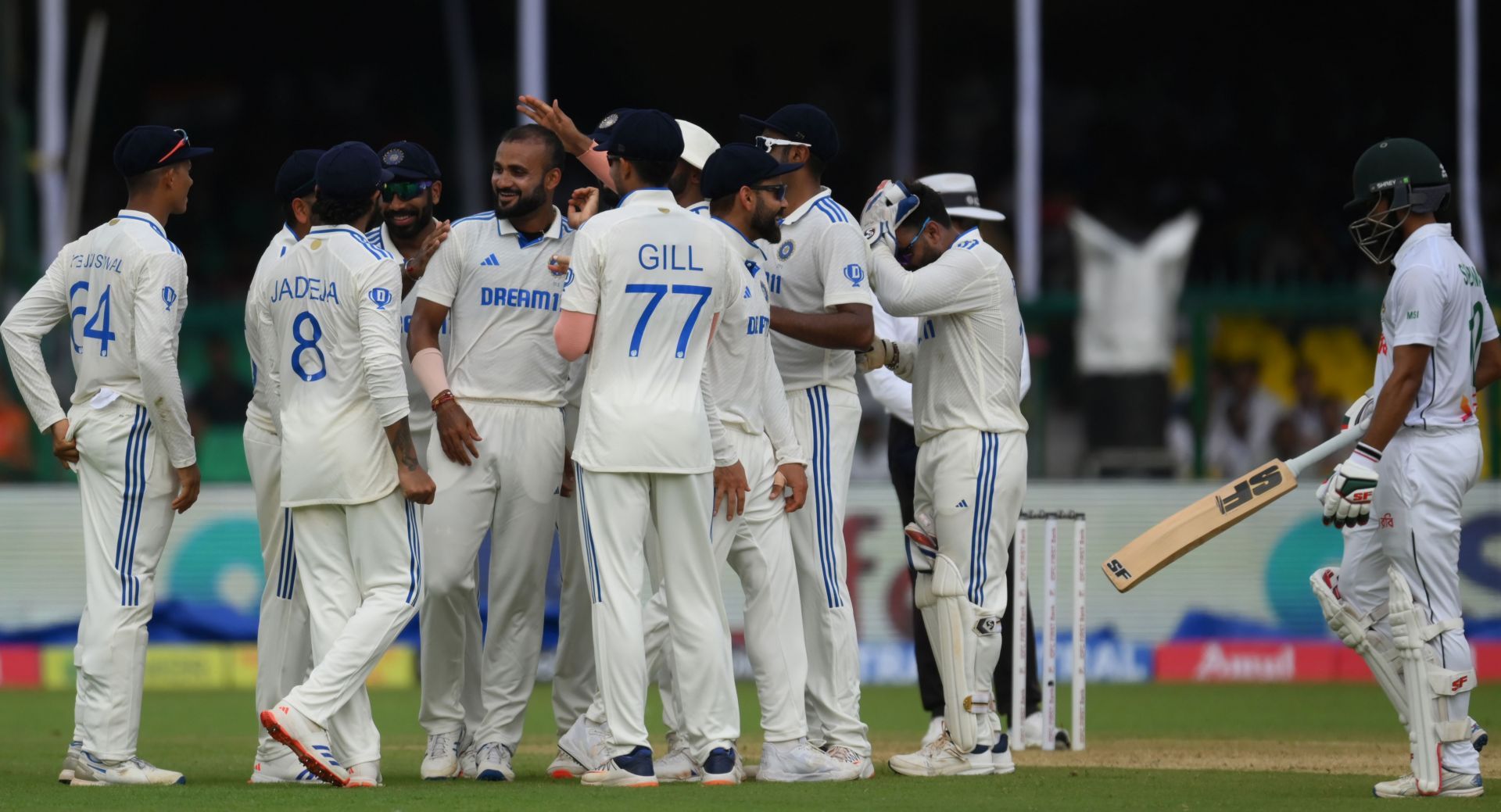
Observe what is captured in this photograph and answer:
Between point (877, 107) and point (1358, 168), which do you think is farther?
point (877, 107)

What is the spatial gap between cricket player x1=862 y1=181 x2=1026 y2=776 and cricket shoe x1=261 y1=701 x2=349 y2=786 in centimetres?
212

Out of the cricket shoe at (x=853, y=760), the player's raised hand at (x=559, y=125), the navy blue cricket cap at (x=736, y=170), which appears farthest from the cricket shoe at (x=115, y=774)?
the navy blue cricket cap at (x=736, y=170)

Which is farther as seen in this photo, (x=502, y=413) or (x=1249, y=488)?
(x=502, y=413)

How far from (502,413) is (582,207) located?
831mm

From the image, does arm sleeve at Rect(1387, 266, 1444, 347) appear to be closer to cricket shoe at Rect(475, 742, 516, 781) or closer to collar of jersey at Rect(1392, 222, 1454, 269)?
collar of jersey at Rect(1392, 222, 1454, 269)

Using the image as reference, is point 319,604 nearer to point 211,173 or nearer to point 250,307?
point 250,307

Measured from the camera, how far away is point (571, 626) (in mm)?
7449

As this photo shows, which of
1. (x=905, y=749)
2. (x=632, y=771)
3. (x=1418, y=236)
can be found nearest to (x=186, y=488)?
(x=632, y=771)

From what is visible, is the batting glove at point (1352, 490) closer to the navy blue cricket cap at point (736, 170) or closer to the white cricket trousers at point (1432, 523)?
the white cricket trousers at point (1432, 523)

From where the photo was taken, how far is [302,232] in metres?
7.43

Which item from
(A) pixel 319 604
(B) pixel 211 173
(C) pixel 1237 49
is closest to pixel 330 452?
(A) pixel 319 604

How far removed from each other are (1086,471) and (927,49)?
1001cm

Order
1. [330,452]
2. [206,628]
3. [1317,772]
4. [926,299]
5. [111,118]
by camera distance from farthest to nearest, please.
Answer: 1. [111,118]
2. [206,628]
3. [1317,772]
4. [926,299]
5. [330,452]

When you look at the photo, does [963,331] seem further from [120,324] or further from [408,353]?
[120,324]
